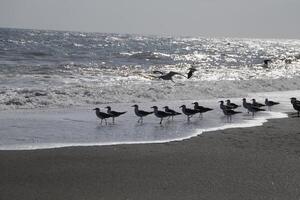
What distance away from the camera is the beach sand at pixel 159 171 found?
7.28 metres

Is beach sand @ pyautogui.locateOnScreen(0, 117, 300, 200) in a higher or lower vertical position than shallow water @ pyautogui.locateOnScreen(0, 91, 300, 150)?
higher

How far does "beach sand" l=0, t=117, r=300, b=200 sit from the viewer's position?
728 centimetres

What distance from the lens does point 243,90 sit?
2597cm

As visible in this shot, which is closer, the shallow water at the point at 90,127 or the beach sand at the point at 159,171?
the beach sand at the point at 159,171

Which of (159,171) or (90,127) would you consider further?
(90,127)

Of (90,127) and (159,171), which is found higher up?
(159,171)

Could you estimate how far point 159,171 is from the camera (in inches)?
334

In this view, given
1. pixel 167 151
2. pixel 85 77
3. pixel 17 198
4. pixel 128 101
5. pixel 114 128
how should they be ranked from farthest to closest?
pixel 85 77 → pixel 128 101 → pixel 114 128 → pixel 167 151 → pixel 17 198

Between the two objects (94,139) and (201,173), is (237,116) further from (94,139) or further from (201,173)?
(201,173)

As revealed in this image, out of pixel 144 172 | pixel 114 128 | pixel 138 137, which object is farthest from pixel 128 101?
pixel 144 172

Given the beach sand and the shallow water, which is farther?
the shallow water

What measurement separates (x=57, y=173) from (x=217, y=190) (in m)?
2.33

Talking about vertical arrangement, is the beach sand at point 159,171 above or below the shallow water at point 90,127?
above

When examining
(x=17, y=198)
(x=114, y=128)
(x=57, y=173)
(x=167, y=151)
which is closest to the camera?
(x=17, y=198)
